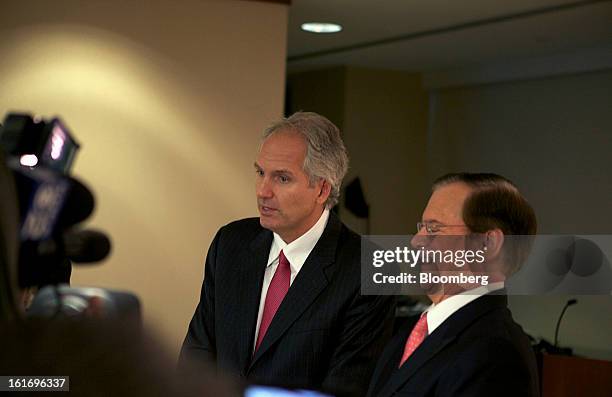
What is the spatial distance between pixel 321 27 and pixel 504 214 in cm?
353

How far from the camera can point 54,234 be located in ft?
0.95

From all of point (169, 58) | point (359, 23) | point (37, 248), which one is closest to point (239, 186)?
point (169, 58)

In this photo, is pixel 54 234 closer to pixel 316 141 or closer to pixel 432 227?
pixel 432 227

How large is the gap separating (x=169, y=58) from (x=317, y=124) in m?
2.22

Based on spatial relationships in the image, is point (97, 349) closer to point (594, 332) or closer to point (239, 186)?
point (239, 186)

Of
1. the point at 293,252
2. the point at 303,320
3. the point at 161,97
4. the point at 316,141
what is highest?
the point at 161,97

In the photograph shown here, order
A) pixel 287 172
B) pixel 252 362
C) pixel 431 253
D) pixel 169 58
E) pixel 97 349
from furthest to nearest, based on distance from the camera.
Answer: pixel 169 58, pixel 287 172, pixel 252 362, pixel 431 253, pixel 97 349

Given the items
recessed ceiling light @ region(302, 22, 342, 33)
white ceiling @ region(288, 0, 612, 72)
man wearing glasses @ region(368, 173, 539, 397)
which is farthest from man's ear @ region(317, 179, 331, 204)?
recessed ceiling light @ region(302, 22, 342, 33)

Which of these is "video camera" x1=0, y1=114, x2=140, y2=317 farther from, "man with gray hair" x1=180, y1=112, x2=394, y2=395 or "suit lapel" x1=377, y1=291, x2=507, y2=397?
"man with gray hair" x1=180, y1=112, x2=394, y2=395

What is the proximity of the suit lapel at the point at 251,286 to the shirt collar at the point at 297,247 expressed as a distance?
0.02 meters

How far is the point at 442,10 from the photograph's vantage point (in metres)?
4.50

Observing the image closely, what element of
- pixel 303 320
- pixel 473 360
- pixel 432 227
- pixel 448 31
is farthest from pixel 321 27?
pixel 473 360

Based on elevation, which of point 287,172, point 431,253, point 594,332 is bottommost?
point 594,332

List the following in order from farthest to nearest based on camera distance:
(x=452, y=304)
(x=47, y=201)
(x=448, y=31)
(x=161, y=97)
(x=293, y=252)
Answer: (x=448, y=31) → (x=161, y=97) → (x=293, y=252) → (x=452, y=304) → (x=47, y=201)
